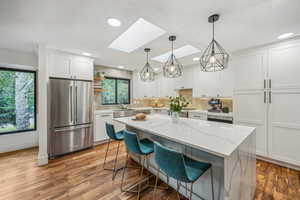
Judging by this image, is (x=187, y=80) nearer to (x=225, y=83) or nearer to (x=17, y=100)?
(x=225, y=83)

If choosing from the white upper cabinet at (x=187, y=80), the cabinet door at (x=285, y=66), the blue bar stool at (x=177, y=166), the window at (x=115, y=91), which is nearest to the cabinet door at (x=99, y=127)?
the window at (x=115, y=91)

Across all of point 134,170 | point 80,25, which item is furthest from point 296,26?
point 134,170

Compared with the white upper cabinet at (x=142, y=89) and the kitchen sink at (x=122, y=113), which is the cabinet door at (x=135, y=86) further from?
the kitchen sink at (x=122, y=113)

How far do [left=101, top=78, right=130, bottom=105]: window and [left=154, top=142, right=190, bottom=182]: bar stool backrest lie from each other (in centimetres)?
375

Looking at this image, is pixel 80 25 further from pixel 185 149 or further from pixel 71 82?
pixel 185 149

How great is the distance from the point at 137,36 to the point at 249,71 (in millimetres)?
2489

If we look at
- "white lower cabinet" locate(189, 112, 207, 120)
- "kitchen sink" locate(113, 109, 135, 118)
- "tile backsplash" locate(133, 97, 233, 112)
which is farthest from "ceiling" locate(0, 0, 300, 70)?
"kitchen sink" locate(113, 109, 135, 118)

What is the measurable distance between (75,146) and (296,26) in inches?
186

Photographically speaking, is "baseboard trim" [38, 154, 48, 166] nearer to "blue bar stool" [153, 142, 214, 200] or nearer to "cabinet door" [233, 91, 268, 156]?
"blue bar stool" [153, 142, 214, 200]

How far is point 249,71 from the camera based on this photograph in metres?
2.83

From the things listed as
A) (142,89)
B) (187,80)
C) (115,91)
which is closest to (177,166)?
(187,80)

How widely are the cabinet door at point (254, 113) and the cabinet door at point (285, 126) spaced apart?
0.11m

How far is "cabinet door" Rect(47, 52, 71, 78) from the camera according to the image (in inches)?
114

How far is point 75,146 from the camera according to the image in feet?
10.3
